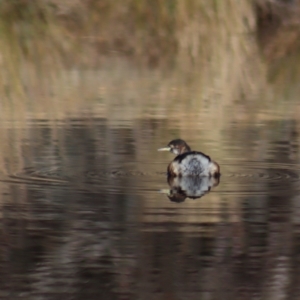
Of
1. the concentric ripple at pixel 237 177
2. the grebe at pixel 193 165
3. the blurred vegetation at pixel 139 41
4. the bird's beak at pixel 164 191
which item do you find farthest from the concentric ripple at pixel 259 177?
the blurred vegetation at pixel 139 41

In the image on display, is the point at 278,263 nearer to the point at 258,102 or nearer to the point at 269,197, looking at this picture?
the point at 269,197

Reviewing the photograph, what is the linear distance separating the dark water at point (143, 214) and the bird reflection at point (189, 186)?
0.05 feet

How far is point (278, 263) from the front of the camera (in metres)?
5.78

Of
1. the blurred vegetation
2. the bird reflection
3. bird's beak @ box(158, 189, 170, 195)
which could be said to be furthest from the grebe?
the blurred vegetation

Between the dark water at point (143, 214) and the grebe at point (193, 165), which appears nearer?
the dark water at point (143, 214)

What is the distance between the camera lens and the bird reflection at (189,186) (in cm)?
782

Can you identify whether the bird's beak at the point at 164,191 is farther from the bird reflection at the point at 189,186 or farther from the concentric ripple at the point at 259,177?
the concentric ripple at the point at 259,177

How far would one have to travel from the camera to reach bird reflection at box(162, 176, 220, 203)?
25.6 ft

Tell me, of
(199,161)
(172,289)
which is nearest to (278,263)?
(172,289)

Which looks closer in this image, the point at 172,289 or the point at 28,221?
the point at 172,289

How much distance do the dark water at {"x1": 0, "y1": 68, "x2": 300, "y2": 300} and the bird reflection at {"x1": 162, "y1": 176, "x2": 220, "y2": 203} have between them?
0.05 feet

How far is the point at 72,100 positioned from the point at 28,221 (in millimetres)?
5738

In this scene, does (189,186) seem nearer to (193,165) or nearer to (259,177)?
(193,165)

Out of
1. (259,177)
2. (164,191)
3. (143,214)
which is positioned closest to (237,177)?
(259,177)
